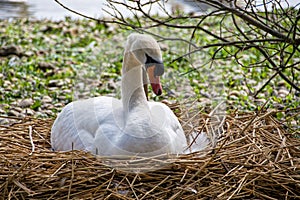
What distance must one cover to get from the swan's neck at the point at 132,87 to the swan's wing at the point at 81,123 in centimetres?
13

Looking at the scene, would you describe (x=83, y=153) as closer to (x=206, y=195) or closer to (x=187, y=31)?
(x=206, y=195)

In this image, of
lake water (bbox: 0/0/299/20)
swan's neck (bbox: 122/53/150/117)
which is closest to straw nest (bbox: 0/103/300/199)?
swan's neck (bbox: 122/53/150/117)


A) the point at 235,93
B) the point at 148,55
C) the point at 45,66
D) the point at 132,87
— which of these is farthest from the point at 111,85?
the point at 148,55

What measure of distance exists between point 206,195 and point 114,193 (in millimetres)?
507

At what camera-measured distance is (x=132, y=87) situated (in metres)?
3.81

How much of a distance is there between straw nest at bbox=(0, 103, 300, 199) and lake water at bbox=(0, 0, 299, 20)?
4.52 m

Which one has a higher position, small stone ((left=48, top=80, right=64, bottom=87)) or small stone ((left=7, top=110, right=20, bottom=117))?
small stone ((left=48, top=80, right=64, bottom=87))

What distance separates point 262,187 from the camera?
3.23m

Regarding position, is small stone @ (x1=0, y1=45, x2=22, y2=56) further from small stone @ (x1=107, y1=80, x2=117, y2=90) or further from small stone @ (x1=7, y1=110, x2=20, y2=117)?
small stone @ (x1=7, y1=110, x2=20, y2=117)

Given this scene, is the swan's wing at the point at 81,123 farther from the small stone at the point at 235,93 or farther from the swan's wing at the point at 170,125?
the small stone at the point at 235,93

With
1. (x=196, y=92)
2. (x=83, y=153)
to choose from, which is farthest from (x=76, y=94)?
(x=83, y=153)

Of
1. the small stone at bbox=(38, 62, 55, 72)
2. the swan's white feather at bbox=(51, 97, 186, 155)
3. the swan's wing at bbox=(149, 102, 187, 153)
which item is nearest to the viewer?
the swan's white feather at bbox=(51, 97, 186, 155)

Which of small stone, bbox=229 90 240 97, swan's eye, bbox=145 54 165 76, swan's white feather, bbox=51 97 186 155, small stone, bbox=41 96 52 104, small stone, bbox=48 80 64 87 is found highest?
swan's eye, bbox=145 54 165 76

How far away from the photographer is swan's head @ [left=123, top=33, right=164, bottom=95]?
3523 mm
